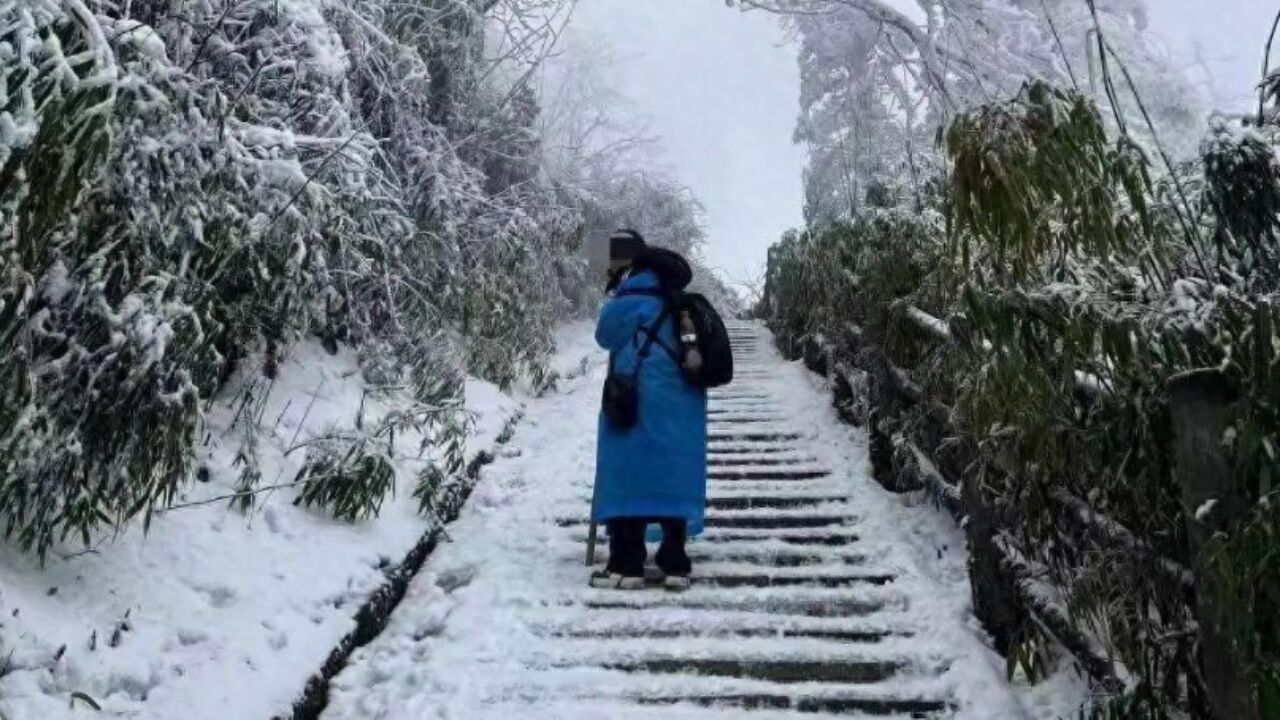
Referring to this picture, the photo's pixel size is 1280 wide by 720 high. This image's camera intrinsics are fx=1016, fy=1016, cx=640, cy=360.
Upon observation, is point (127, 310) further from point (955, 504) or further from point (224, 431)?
point (955, 504)

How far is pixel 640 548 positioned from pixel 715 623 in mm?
581

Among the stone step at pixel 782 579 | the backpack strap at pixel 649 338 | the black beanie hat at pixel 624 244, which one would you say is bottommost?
the stone step at pixel 782 579

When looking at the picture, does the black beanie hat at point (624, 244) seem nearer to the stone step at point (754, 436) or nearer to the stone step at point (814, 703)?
the stone step at point (814, 703)

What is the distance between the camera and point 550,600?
4.09 meters

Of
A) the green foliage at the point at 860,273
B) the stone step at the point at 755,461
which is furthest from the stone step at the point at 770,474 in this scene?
the green foliage at the point at 860,273

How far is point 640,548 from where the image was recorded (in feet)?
14.0

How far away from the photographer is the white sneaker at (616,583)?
13.7 feet

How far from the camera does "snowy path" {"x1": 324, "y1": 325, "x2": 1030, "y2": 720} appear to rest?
10.6 feet

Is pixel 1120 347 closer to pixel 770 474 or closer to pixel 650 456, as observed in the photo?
pixel 650 456

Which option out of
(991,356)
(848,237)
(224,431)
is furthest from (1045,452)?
(848,237)

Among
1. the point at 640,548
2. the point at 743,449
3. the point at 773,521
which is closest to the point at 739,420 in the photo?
the point at 743,449

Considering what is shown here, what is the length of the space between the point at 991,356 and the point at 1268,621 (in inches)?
35.4

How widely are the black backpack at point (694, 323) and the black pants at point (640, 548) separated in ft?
2.03

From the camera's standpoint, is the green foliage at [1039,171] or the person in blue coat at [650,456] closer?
the green foliage at [1039,171]
